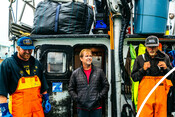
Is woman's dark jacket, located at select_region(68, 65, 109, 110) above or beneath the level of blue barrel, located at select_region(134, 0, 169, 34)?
beneath

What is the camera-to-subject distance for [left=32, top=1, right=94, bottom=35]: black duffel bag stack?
3164mm

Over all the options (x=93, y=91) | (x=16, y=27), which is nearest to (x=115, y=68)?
(x=93, y=91)

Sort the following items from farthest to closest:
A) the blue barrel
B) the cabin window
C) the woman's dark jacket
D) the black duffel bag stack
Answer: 1. the cabin window
2. the black duffel bag stack
3. the blue barrel
4. the woman's dark jacket

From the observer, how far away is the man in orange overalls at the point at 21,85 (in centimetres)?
207

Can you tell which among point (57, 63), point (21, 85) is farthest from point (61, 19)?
point (21, 85)

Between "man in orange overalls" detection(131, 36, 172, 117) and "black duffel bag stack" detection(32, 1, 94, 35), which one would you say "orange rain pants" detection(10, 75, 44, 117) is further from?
"man in orange overalls" detection(131, 36, 172, 117)

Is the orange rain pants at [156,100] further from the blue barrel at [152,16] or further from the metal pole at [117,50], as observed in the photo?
the blue barrel at [152,16]

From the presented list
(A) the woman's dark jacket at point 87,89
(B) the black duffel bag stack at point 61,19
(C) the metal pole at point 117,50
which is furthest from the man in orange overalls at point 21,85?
(C) the metal pole at point 117,50

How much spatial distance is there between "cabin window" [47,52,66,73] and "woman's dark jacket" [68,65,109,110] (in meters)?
0.81

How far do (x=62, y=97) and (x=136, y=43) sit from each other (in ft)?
7.08

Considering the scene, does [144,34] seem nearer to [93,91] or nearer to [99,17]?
[99,17]

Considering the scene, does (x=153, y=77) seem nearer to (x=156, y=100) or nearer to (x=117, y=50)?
(x=156, y=100)

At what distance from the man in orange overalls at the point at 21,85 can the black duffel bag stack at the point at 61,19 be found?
968mm

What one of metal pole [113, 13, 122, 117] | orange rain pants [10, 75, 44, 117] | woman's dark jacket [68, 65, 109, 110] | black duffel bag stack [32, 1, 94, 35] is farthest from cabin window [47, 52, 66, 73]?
metal pole [113, 13, 122, 117]
